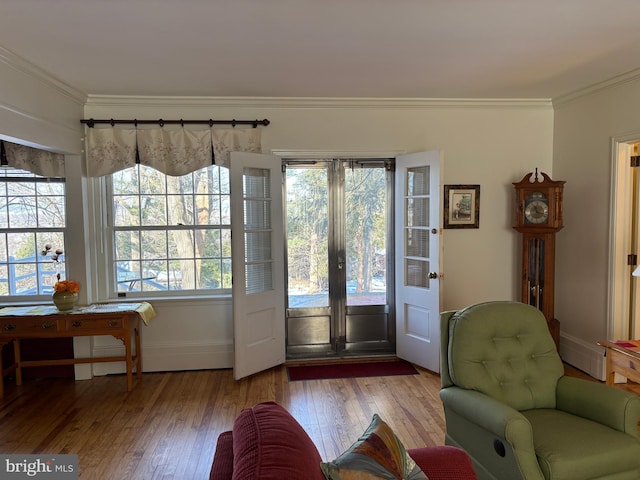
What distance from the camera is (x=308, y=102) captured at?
165 inches

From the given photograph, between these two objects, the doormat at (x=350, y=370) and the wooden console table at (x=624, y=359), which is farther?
the doormat at (x=350, y=370)

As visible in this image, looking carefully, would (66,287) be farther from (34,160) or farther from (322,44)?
(322,44)

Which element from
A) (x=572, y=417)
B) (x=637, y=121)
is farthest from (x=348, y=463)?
(x=637, y=121)

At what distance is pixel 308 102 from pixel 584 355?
350cm

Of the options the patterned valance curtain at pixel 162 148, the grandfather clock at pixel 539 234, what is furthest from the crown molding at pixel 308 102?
the grandfather clock at pixel 539 234

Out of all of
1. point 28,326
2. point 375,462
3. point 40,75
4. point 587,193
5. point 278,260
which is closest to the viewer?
point 375,462

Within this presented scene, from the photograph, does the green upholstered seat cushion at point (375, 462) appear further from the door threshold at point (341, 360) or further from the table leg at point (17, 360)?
the table leg at point (17, 360)

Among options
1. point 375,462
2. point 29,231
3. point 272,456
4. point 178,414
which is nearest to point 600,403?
point 375,462

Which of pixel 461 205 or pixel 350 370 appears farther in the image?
pixel 461 205

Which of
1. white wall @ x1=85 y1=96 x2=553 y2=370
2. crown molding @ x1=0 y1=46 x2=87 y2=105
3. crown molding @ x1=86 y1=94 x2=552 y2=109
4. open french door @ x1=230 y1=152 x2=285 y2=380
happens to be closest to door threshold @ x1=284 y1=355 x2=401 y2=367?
open french door @ x1=230 y1=152 x2=285 y2=380

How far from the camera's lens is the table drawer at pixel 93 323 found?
3.69 metres

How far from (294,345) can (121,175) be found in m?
2.40

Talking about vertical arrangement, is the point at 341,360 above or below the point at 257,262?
below

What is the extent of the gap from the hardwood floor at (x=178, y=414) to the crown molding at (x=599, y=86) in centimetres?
255
